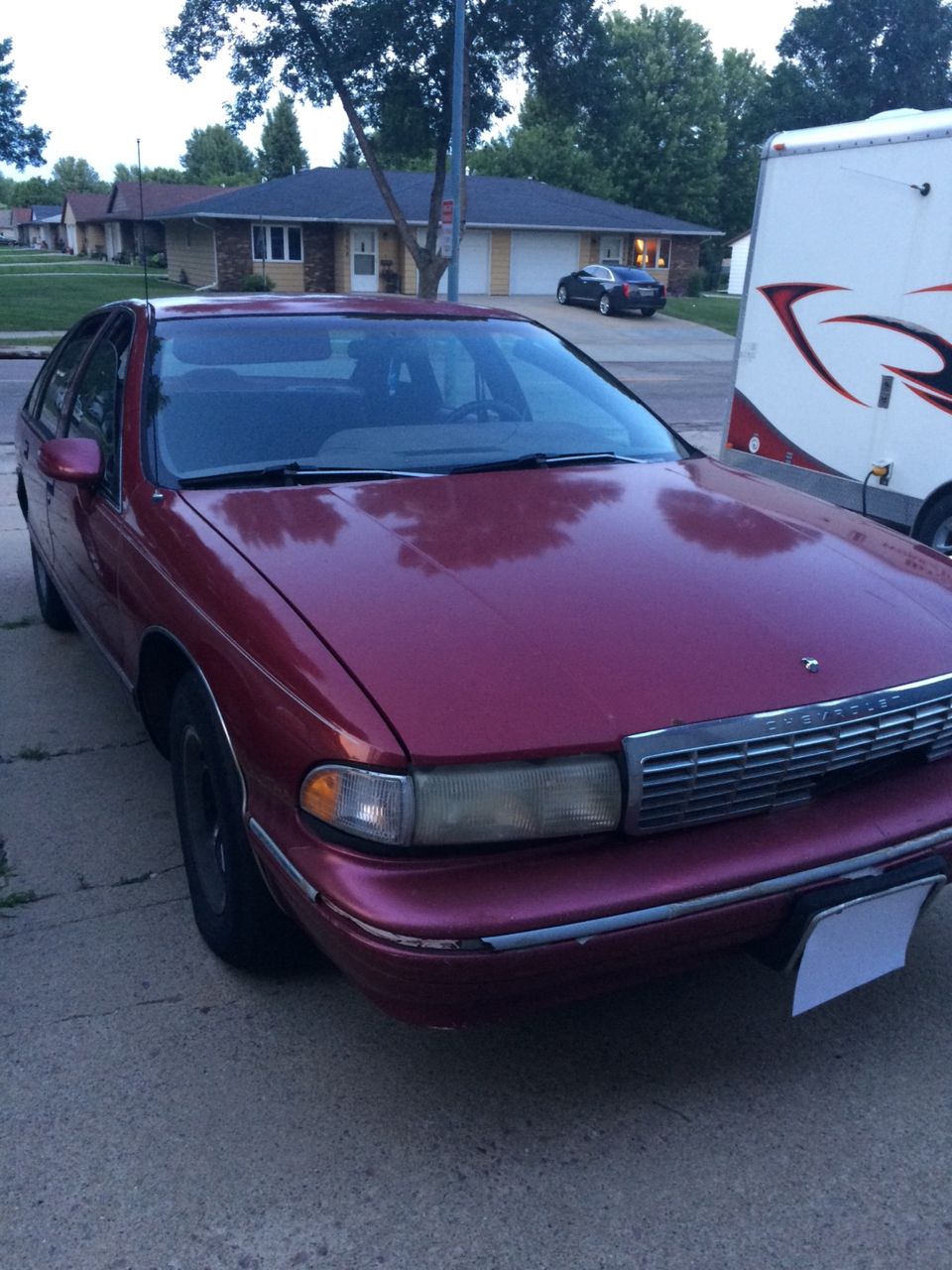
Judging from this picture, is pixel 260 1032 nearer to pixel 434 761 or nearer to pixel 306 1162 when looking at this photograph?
pixel 306 1162

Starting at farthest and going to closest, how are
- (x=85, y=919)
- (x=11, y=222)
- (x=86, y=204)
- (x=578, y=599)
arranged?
1. (x=11, y=222)
2. (x=86, y=204)
3. (x=85, y=919)
4. (x=578, y=599)

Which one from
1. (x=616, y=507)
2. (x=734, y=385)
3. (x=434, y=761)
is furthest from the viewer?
(x=734, y=385)

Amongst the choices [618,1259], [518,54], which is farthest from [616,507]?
[518,54]

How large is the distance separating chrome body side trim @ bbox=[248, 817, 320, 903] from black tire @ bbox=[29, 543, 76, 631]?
319cm

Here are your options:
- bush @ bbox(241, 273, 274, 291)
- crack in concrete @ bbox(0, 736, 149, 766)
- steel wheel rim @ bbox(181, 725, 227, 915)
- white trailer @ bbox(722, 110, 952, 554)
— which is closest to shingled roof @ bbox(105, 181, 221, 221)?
bush @ bbox(241, 273, 274, 291)

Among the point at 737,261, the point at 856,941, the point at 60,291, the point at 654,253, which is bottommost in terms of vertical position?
the point at 60,291

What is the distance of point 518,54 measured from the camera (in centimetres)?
2366

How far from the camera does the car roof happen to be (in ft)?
12.5

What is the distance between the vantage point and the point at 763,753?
7.43ft

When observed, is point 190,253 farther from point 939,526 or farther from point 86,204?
point 939,526

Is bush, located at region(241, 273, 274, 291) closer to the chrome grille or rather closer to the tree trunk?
the tree trunk

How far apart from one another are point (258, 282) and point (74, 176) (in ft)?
359

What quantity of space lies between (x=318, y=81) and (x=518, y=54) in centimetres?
415

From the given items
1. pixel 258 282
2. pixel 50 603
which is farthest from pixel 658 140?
pixel 50 603
